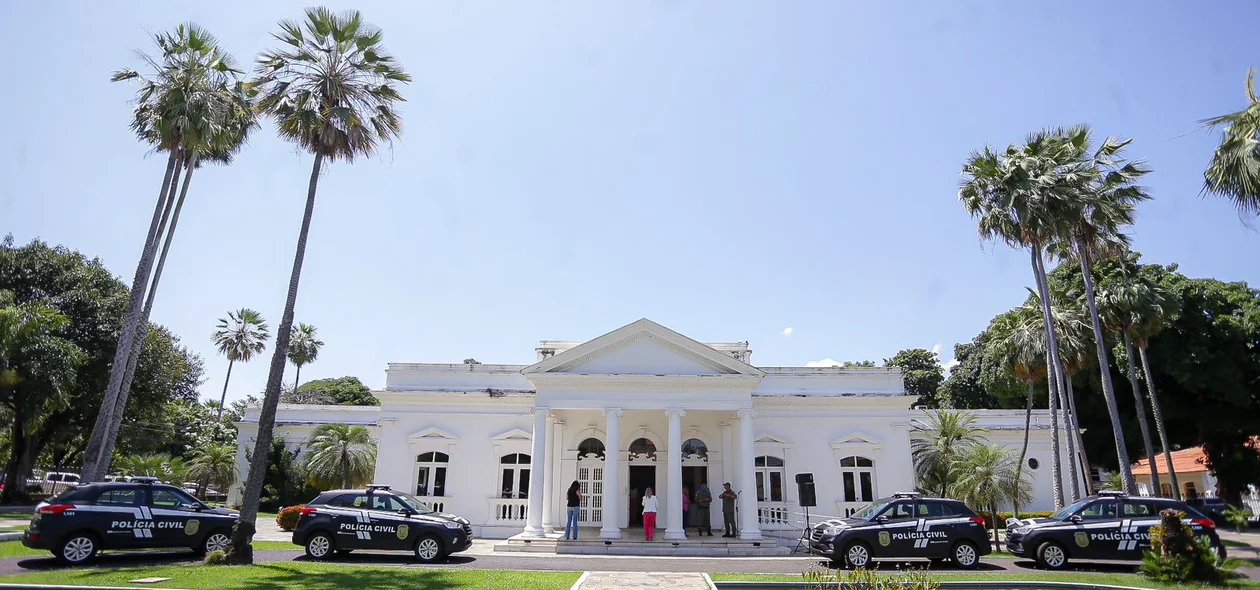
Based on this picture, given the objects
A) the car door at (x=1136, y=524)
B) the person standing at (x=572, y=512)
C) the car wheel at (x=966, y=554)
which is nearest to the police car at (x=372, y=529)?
the person standing at (x=572, y=512)

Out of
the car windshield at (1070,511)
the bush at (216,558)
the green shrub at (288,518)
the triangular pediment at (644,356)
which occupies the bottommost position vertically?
the bush at (216,558)

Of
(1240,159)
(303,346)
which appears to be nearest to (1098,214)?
(1240,159)

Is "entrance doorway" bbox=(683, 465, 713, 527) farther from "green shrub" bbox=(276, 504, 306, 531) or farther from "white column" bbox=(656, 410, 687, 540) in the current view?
"green shrub" bbox=(276, 504, 306, 531)

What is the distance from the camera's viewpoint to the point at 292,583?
419 inches

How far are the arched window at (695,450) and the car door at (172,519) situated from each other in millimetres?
14242

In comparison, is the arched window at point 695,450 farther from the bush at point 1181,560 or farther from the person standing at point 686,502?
the bush at point 1181,560

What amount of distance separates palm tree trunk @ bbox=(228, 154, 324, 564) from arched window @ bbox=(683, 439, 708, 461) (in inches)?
515

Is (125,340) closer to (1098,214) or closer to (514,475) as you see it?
(514,475)

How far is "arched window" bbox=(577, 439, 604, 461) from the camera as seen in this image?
22.5 metres

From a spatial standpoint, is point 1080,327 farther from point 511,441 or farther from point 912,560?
point 511,441

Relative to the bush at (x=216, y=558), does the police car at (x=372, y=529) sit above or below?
above

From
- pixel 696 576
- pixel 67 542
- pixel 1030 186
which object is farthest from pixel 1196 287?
pixel 67 542

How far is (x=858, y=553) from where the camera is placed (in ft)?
47.0

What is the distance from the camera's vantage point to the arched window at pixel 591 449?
73.7 feet
